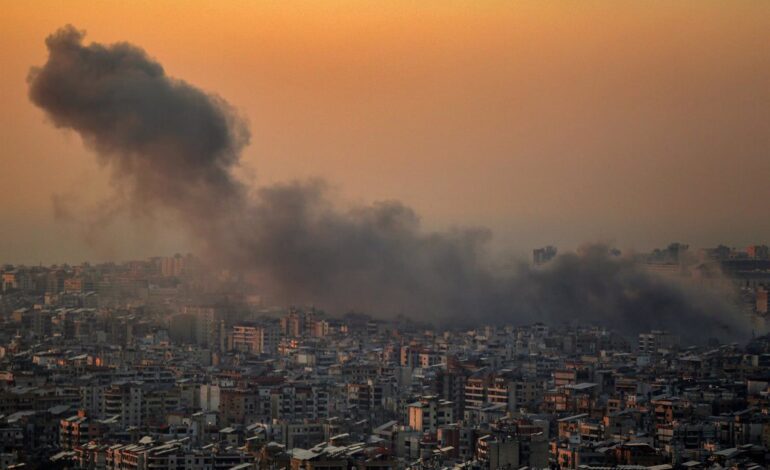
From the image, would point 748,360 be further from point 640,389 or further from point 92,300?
point 92,300

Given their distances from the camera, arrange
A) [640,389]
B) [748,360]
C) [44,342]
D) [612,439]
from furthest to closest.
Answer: [44,342] < [748,360] < [640,389] < [612,439]

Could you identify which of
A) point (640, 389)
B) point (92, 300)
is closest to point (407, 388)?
point (640, 389)

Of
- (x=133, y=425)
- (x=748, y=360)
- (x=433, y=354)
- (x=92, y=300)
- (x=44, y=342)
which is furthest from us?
(x=92, y=300)

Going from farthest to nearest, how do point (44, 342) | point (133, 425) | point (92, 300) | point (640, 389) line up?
point (92, 300) < point (44, 342) < point (640, 389) < point (133, 425)

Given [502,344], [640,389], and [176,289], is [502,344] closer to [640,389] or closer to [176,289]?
[640,389]

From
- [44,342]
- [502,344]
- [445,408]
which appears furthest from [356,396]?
[44,342]

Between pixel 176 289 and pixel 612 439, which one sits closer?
pixel 612 439
